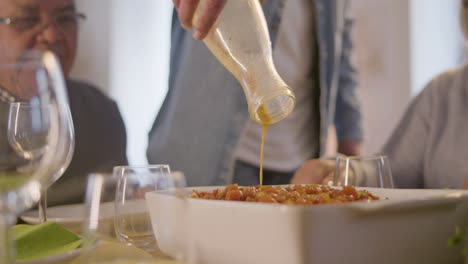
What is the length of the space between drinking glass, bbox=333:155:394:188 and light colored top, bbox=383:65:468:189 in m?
0.59

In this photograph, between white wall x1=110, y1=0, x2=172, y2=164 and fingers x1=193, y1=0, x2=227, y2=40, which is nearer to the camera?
fingers x1=193, y1=0, x2=227, y2=40

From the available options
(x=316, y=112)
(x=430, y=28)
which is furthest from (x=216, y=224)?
(x=430, y=28)

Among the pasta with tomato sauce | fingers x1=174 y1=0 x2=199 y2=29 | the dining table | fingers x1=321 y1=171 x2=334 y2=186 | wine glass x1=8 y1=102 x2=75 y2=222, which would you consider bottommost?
the dining table

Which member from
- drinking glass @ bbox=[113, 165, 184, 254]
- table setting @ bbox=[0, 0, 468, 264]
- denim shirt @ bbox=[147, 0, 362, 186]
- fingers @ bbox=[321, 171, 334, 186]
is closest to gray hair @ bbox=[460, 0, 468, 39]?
denim shirt @ bbox=[147, 0, 362, 186]

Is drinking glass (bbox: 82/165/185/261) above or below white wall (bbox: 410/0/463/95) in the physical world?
below

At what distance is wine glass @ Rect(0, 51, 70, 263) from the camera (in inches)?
17.6

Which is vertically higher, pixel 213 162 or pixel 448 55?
pixel 448 55

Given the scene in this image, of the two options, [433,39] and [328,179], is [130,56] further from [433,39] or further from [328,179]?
[433,39]

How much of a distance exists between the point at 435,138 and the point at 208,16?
35.7 inches

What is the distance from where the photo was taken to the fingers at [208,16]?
776 mm

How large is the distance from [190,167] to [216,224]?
4.29 ft

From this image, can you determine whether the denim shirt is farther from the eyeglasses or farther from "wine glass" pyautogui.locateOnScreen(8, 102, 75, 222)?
"wine glass" pyautogui.locateOnScreen(8, 102, 75, 222)

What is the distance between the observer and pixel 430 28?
123 inches

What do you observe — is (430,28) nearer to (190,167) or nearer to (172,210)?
(190,167)
